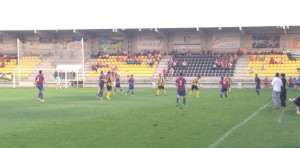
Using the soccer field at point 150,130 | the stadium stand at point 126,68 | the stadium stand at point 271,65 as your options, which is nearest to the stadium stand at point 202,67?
A: the stadium stand at point 271,65

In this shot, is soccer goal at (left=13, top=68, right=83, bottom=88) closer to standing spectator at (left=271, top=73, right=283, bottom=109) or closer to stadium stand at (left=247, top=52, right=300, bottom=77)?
→ stadium stand at (left=247, top=52, right=300, bottom=77)

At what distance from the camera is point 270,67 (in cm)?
5491

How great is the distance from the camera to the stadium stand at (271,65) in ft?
176

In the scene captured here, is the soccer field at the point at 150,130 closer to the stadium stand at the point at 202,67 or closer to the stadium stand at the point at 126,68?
the stadium stand at the point at 202,67

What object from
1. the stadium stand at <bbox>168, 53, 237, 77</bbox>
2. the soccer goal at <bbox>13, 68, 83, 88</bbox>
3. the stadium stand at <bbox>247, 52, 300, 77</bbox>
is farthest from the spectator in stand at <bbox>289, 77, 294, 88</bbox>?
the soccer goal at <bbox>13, 68, 83, 88</bbox>

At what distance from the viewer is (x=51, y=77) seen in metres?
51.8

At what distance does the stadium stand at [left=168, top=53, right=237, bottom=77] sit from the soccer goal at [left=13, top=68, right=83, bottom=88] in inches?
471

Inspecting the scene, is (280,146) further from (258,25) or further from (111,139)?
(258,25)

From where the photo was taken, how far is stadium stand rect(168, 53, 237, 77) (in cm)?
5500

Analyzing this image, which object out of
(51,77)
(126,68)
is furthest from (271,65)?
(51,77)

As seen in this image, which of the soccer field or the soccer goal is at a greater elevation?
the soccer goal

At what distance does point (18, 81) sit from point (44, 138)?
41.3 m

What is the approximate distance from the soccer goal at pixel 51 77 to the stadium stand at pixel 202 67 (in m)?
12.0

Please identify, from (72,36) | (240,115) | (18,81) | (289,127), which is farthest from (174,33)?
(289,127)
